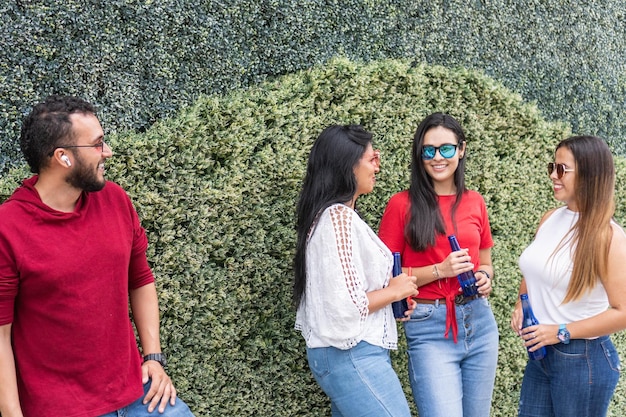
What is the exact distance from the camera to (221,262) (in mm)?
3918

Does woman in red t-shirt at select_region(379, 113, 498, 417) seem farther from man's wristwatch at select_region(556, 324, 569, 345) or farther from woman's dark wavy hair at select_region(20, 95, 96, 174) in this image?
woman's dark wavy hair at select_region(20, 95, 96, 174)

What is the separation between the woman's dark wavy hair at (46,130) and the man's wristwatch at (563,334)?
2.44m

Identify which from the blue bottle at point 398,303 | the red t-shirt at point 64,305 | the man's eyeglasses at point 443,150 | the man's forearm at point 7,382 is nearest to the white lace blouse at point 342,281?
the blue bottle at point 398,303

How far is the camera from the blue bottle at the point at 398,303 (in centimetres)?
344

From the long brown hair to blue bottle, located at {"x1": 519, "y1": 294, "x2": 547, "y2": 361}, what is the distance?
0.71ft

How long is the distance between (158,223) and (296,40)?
150cm

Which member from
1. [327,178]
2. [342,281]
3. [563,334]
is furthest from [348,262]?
[563,334]

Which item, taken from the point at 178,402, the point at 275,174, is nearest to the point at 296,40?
the point at 275,174

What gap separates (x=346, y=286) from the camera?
10.1 ft

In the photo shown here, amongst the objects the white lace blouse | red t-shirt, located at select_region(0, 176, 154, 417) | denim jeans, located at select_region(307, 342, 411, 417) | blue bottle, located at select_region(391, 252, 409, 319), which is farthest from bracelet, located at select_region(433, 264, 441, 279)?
red t-shirt, located at select_region(0, 176, 154, 417)

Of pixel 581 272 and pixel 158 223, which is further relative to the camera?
pixel 158 223

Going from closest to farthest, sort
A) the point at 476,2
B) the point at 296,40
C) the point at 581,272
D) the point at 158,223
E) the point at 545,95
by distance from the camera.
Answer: the point at 581,272, the point at 158,223, the point at 296,40, the point at 476,2, the point at 545,95

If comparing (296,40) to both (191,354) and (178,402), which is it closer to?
(191,354)

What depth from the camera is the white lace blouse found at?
3.08m
